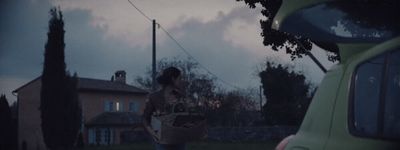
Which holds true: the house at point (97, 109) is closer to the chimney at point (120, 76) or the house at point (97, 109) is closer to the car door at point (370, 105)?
the chimney at point (120, 76)

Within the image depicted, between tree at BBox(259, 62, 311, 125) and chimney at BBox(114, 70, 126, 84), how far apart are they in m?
22.4

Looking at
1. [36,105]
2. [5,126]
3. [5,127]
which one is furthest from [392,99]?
[36,105]

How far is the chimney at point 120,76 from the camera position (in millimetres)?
66125

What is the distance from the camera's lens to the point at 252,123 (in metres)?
55.6

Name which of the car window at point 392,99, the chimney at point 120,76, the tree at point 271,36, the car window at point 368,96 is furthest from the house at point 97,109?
the car window at point 392,99

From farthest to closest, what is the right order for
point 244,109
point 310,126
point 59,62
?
point 244,109, point 59,62, point 310,126

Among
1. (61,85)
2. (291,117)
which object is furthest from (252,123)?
(61,85)

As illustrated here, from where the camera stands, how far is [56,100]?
1278 inches

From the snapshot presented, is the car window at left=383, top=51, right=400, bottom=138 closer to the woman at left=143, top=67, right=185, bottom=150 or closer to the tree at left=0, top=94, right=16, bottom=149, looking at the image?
the woman at left=143, top=67, right=185, bottom=150

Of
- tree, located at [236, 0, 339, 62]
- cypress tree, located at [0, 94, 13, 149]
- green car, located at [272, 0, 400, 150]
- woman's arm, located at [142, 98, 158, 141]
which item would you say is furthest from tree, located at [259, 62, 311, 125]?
green car, located at [272, 0, 400, 150]

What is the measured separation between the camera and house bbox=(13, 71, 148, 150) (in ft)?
179

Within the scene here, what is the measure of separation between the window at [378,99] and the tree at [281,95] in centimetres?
4234

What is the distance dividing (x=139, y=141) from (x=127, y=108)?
57.2ft

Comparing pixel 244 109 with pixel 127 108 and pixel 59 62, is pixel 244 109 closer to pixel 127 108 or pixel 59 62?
pixel 127 108
